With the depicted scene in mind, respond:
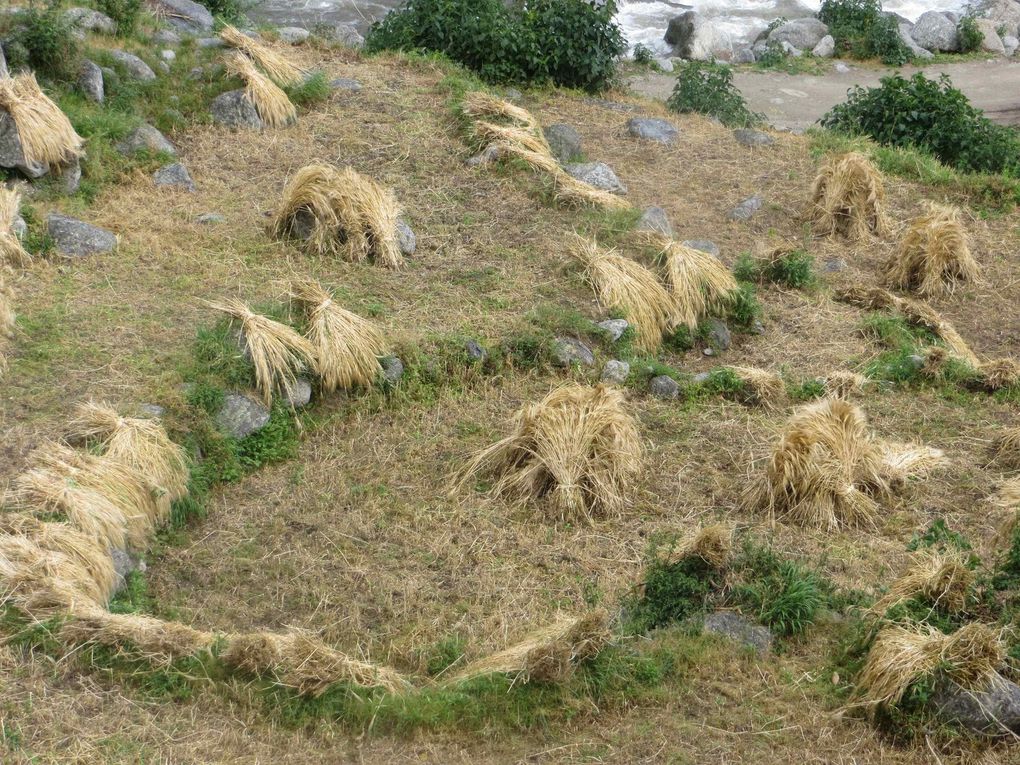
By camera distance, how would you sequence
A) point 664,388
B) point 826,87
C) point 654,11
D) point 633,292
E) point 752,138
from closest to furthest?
point 664,388 < point 633,292 < point 752,138 < point 826,87 < point 654,11

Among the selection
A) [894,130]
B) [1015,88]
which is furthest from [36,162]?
[1015,88]

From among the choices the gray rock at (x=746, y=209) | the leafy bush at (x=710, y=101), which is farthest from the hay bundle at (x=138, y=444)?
the leafy bush at (x=710, y=101)

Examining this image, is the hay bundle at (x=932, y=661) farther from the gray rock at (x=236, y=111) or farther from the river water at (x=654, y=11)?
the river water at (x=654, y=11)

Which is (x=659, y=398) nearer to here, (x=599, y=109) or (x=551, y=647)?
(x=551, y=647)

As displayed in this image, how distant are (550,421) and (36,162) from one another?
455 centimetres

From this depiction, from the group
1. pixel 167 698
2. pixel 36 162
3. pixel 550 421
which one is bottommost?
pixel 167 698

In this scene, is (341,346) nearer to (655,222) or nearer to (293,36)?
(655,222)

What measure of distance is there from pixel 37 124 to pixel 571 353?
4228 millimetres

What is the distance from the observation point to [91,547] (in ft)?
17.6

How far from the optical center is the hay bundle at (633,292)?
8211mm

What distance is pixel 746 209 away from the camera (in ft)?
33.9

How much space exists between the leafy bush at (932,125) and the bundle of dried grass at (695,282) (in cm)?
447

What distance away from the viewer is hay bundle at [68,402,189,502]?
601cm

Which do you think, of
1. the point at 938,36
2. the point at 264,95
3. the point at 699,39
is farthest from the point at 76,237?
the point at 938,36
